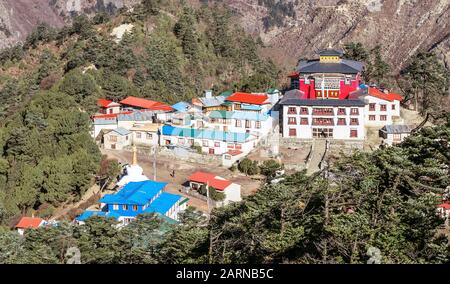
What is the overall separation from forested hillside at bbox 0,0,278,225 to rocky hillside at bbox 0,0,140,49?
215 feet

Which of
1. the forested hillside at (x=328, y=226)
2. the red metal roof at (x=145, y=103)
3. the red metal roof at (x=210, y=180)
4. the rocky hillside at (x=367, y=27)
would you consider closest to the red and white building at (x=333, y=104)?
the red metal roof at (x=210, y=180)

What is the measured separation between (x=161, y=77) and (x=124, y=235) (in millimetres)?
37571

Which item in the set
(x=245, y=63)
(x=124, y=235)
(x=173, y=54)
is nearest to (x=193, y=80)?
(x=173, y=54)

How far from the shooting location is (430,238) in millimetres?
16719

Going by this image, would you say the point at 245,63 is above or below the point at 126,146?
above

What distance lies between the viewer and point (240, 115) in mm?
47344

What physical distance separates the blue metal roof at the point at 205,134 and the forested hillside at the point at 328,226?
834 inches

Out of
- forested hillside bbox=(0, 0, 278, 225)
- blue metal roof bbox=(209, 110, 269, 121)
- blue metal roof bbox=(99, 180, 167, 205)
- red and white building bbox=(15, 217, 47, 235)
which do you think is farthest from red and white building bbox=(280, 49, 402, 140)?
red and white building bbox=(15, 217, 47, 235)

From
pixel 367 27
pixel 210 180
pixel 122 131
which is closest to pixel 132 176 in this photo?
pixel 210 180

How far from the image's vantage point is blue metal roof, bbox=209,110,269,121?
46.4 metres

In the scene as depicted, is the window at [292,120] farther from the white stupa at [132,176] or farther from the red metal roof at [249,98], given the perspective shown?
the white stupa at [132,176]

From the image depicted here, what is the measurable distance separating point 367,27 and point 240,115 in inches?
2740

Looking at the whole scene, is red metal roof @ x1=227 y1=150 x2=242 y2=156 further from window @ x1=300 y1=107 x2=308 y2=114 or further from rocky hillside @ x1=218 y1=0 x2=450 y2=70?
rocky hillside @ x1=218 y1=0 x2=450 y2=70

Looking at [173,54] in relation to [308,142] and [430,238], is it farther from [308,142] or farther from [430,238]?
[430,238]
